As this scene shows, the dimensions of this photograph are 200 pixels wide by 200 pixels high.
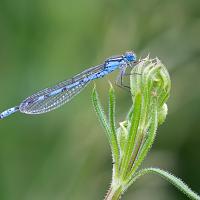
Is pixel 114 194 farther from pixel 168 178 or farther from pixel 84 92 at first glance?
pixel 84 92

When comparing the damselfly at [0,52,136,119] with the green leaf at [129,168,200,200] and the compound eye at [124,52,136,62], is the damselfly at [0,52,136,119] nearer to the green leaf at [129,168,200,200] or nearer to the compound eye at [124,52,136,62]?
the compound eye at [124,52,136,62]

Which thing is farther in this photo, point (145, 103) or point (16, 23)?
point (16, 23)

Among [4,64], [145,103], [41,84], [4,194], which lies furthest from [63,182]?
[145,103]

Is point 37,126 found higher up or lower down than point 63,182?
higher up

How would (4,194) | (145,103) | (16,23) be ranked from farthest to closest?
(16,23) < (4,194) < (145,103)

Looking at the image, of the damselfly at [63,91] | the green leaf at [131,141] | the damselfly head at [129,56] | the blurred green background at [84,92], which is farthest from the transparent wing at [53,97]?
the green leaf at [131,141]

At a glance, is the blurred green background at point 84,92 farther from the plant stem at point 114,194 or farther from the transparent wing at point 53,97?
the plant stem at point 114,194

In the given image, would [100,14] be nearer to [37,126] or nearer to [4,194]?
[37,126]

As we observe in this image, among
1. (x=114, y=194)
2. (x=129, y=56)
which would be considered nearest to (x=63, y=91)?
(x=129, y=56)
